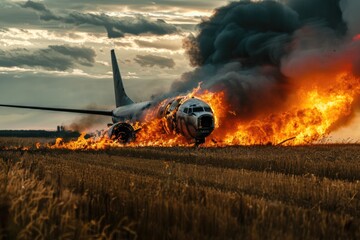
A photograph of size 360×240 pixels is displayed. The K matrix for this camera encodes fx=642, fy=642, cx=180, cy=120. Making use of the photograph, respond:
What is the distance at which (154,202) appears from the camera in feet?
42.4

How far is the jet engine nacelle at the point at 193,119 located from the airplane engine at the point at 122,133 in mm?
5735

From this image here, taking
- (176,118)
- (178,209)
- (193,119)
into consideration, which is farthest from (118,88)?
(178,209)

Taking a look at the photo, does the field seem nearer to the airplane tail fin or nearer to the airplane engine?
the airplane engine

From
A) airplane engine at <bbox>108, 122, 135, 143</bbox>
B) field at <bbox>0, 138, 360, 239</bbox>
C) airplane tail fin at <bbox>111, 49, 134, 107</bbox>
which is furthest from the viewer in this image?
airplane tail fin at <bbox>111, 49, 134, 107</bbox>

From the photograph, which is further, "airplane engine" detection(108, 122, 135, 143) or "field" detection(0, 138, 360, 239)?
"airplane engine" detection(108, 122, 135, 143)

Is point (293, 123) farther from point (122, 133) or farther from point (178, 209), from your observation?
point (178, 209)

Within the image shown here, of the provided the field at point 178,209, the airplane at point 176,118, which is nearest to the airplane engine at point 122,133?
the airplane at point 176,118

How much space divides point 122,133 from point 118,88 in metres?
16.6

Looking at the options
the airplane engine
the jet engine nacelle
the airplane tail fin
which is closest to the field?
the jet engine nacelle

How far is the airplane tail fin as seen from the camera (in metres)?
62.9

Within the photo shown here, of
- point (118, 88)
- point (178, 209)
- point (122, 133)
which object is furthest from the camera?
point (118, 88)

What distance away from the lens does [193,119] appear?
135ft

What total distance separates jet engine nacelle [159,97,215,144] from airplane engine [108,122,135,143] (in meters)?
5.74

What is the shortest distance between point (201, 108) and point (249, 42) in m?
15.6
